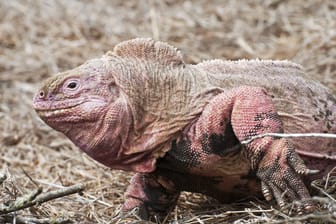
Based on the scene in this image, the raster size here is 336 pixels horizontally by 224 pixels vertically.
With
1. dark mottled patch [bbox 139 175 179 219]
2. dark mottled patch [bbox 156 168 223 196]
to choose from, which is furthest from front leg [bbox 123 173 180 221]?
dark mottled patch [bbox 156 168 223 196]

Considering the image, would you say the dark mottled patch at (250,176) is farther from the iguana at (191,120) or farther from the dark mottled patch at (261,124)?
the dark mottled patch at (261,124)

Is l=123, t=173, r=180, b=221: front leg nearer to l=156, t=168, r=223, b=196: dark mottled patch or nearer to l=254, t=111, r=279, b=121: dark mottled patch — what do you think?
l=156, t=168, r=223, b=196: dark mottled patch

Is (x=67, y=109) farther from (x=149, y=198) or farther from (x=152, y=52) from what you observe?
(x=149, y=198)

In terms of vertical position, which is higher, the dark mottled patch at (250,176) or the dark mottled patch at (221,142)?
the dark mottled patch at (221,142)

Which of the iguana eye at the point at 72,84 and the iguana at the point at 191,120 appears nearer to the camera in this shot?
the iguana at the point at 191,120

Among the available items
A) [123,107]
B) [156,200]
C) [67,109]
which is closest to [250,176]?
[156,200]

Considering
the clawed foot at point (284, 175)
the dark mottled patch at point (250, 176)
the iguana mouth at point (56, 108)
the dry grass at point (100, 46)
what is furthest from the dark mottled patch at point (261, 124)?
the iguana mouth at point (56, 108)
